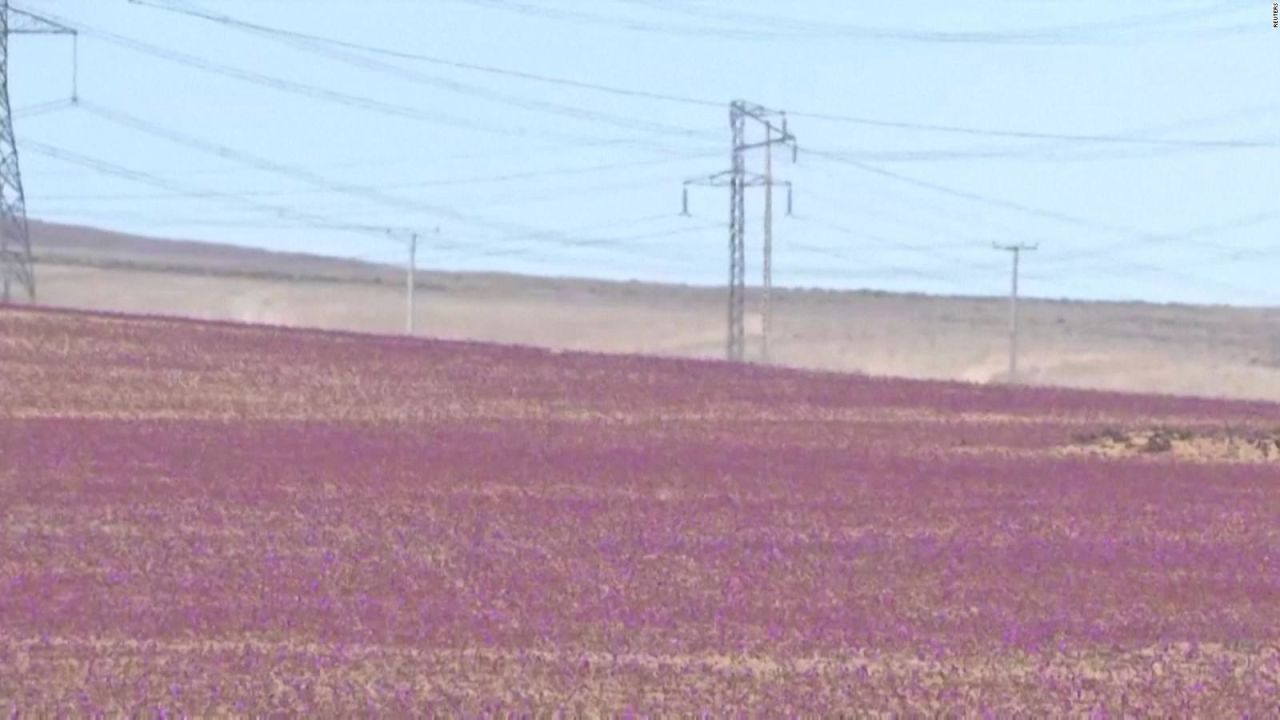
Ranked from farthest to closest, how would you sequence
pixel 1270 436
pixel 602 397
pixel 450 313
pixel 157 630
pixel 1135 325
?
pixel 1135 325 < pixel 450 313 < pixel 602 397 < pixel 1270 436 < pixel 157 630

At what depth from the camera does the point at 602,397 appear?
5125cm

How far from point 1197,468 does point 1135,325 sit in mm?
97538

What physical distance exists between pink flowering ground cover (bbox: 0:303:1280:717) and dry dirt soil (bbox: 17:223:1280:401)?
2054 inches

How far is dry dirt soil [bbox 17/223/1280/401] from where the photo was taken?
346 feet

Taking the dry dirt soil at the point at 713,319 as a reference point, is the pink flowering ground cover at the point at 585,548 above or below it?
below

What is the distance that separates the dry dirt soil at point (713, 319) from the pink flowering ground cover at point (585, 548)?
52.2 metres

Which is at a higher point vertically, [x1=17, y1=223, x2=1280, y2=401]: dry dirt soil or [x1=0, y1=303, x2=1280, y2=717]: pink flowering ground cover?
[x1=17, y1=223, x2=1280, y2=401]: dry dirt soil

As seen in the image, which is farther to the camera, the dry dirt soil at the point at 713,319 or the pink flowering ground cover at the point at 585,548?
the dry dirt soil at the point at 713,319

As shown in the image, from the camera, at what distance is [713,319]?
120 meters

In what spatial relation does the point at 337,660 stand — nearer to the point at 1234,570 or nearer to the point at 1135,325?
the point at 1234,570

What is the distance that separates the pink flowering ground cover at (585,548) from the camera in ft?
61.5

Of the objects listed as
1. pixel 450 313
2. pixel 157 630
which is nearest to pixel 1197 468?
pixel 157 630

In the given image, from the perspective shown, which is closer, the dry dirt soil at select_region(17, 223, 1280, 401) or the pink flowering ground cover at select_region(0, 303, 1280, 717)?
the pink flowering ground cover at select_region(0, 303, 1280, 717)

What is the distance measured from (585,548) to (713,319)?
9180cm
